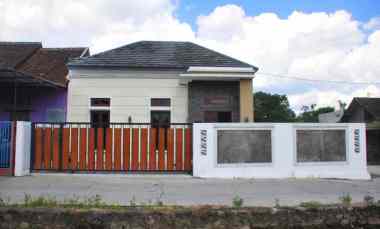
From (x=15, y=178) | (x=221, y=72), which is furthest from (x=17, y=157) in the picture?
(x=221, y=72)

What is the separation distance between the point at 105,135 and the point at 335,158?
7770 mm

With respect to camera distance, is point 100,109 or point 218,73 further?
point 100,109

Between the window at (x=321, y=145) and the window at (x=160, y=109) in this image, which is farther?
the window at (x=160, y=109)

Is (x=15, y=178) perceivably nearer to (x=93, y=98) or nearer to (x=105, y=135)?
(x=105, y=135)

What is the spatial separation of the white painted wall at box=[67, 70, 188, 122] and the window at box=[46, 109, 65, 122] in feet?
2.93

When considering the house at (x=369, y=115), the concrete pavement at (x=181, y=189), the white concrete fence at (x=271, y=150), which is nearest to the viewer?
the concrete pavement at (x=181, y=189)

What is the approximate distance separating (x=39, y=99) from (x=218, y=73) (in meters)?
8.70

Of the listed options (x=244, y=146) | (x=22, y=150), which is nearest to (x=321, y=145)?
(x=244, y=146)

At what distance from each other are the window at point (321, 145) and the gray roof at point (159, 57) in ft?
17.2

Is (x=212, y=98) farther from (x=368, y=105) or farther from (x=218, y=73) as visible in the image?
(x=368, y=105)

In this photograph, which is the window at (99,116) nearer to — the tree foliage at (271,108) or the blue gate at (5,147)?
the blue gate at (5,147)

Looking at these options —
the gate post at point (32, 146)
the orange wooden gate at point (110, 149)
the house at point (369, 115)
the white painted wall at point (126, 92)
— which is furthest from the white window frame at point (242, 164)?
the house at point (369, 115)

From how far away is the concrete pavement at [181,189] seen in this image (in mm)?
7371

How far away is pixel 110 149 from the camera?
35.5ft
